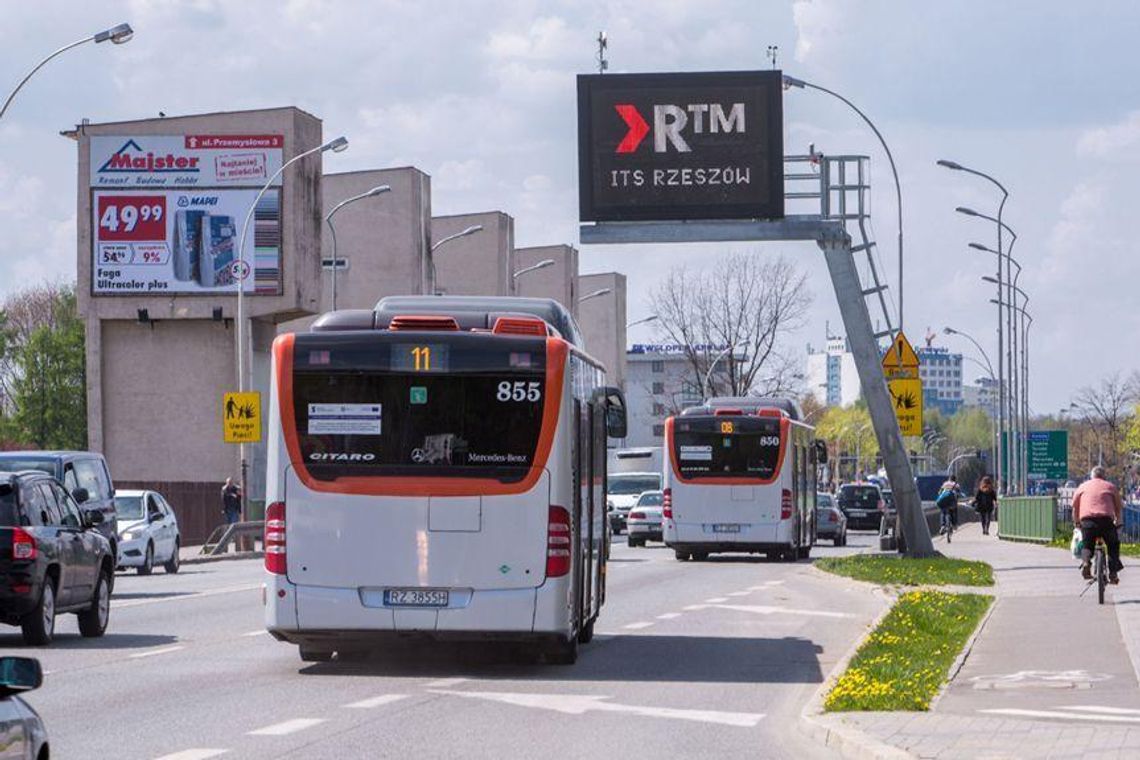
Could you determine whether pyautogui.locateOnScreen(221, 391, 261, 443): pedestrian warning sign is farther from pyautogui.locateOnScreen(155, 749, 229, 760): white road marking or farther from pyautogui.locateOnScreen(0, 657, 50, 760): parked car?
pyautogui.locateOnScreen(0, 657, 50, 760): parked car

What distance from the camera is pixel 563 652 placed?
17.7 metres

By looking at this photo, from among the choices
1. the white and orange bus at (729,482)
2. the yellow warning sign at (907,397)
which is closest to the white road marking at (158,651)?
the yellow warning sign at (907,397)

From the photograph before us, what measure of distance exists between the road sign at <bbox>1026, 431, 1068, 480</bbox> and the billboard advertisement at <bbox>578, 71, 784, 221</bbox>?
38626mm

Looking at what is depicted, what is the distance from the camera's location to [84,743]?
12.3m

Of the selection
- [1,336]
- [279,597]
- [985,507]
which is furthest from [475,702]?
[1,336]

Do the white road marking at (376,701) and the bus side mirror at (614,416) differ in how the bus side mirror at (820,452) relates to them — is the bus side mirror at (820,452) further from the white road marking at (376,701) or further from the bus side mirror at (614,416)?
the white road marking at (376,701)

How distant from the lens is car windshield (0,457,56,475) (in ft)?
98.1

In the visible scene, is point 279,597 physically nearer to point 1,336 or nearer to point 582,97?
point 582,97

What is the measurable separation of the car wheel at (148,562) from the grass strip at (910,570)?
38.7 feet

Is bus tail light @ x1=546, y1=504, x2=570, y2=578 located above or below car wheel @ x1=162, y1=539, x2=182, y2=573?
above

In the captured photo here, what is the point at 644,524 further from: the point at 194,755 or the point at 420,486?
the point at 194,755

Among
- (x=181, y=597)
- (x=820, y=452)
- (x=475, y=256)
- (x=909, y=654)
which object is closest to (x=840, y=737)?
(x=909, y=654)

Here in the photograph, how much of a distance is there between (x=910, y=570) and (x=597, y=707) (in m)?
19.6

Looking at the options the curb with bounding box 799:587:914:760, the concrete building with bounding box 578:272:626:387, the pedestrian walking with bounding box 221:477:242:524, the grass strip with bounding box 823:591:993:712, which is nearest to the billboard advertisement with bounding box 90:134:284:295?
the pedestrian walking with bounding box 221:477:242:524
